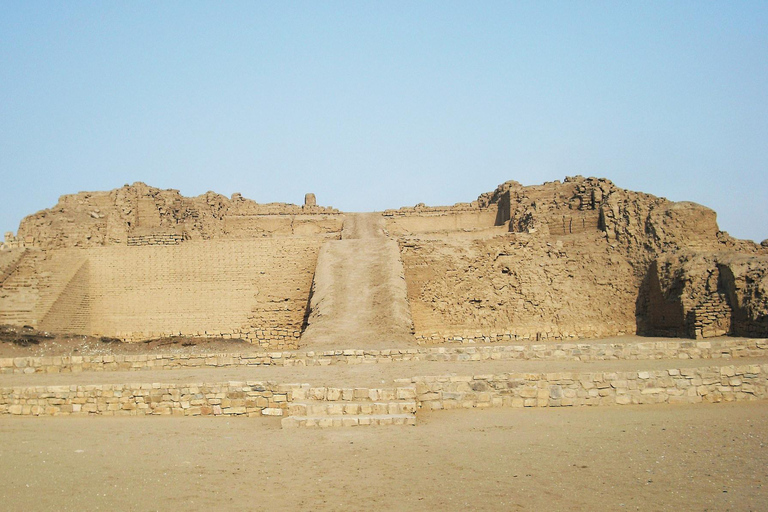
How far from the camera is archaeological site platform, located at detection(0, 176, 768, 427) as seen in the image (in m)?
12.3

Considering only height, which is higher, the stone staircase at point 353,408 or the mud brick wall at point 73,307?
the mud brick wall at point 73,307

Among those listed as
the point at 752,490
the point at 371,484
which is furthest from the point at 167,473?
the point at 752,490

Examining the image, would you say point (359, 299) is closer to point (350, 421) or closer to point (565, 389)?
point (565, 389)

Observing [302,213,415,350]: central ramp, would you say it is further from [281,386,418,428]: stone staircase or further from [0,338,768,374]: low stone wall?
[281,386,418,428]: stone staircase

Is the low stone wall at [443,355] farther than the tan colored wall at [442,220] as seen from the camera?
No

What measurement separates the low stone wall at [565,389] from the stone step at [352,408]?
571mm

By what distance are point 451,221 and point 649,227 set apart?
11437 mm

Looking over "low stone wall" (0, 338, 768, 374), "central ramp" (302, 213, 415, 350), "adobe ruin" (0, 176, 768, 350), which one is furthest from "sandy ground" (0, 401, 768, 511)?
"adobe ruin" (0, 176, 768, 350)

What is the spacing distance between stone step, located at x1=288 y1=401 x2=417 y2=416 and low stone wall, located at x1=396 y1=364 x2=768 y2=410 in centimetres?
57

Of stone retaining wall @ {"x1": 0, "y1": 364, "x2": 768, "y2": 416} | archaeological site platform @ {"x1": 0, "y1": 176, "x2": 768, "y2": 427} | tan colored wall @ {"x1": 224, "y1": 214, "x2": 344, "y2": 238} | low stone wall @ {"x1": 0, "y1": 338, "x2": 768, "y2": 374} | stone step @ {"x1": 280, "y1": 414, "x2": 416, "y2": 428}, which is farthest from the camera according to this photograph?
tan colored wall @ {"x1": 224, "y1": 214, "x2": 344, "y2": 238}

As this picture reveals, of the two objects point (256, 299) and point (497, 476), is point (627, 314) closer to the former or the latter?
point (256, 299)

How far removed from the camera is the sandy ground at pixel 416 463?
621cm

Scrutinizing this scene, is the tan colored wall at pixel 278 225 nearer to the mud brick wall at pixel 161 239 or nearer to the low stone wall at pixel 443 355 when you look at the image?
the mud brick wall at pixel 161 239

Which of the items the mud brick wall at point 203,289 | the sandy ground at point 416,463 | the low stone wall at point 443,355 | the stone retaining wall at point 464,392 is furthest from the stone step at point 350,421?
the mud brick wall at point 203,289
